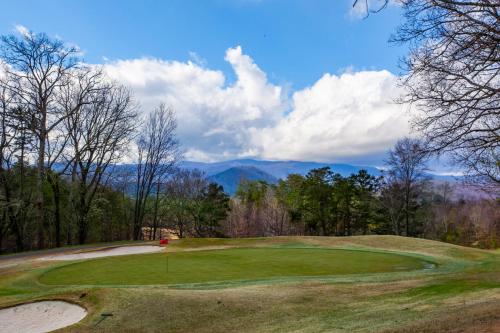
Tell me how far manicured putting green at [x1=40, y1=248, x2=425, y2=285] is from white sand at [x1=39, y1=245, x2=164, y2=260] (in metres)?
3.84

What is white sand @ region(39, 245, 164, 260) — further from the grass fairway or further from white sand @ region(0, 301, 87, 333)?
white sand @ region(0, 301, 87, 333)

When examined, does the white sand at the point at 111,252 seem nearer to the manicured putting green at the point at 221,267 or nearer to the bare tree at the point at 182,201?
the manicured putting green at the point at 221,267

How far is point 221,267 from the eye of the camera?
14422 millimetres

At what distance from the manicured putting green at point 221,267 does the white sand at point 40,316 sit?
9.62ft

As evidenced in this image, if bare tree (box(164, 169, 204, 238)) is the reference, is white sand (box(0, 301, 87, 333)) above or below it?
below

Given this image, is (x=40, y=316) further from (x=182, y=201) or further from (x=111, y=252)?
(x=182, y=201)

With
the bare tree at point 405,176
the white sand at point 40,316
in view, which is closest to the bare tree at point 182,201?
the bare tree at point 405,176

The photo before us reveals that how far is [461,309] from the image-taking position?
688cm

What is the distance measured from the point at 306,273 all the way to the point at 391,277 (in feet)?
8.91

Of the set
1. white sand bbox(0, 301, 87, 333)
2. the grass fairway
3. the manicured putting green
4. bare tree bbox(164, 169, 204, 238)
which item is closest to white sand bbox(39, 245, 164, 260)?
the grass fairway

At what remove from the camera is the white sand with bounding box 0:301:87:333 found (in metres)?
7.86

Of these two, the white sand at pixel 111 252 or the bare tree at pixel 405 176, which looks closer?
the white sand at pixel 111 252

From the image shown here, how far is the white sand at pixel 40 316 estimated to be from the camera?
7.86m

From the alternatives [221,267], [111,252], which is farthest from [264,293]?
[111,252]
